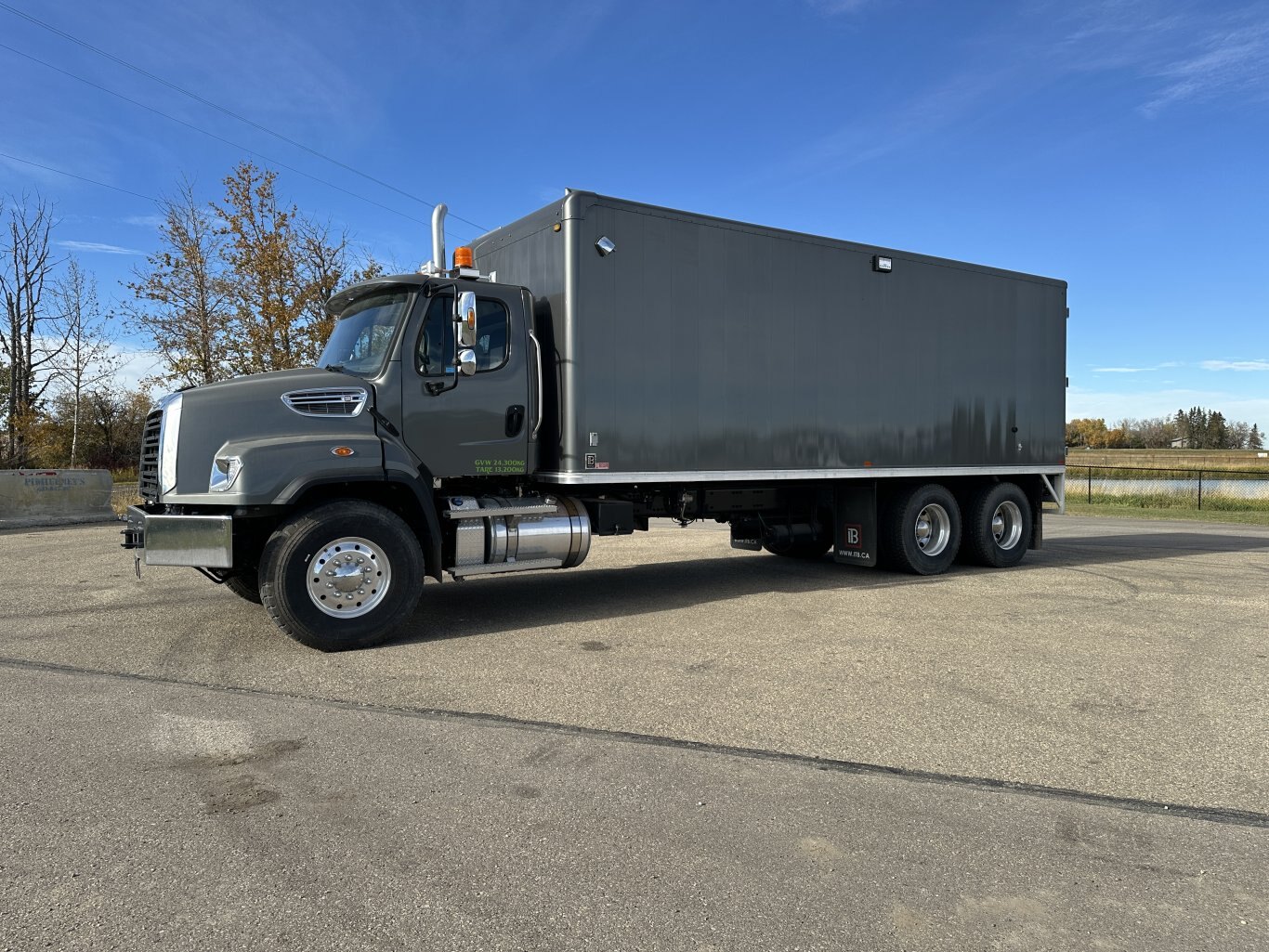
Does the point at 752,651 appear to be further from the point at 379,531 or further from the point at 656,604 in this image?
the point at 379,531

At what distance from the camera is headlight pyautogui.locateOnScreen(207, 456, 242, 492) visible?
599cm

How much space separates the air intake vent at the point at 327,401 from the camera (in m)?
6.38

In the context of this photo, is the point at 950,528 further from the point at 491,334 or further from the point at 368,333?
the point at 368,333

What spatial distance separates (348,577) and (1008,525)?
28.2ft

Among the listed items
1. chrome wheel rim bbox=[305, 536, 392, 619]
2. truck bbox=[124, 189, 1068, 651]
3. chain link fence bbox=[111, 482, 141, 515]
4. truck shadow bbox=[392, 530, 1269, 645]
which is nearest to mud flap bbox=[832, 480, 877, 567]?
truck bbox=[124, 189, 1068, 651]

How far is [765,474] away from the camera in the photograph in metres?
8.62

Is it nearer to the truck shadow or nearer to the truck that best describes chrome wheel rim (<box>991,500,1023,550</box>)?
the truck

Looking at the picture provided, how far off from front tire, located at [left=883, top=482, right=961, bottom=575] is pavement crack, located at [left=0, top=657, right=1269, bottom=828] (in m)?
6.25

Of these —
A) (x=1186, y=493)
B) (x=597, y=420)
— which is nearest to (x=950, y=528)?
(x=597, y=420)

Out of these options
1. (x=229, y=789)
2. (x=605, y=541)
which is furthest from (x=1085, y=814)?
(x=605, y=541)

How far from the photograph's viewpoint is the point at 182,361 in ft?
69.7

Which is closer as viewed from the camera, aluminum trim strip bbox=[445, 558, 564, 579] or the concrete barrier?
aluminum trim strip bbox=[445, 558, 564, 579]

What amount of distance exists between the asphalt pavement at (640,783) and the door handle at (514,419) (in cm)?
168

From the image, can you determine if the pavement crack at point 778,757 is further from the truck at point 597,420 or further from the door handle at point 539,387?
the door handle at point 539,387
